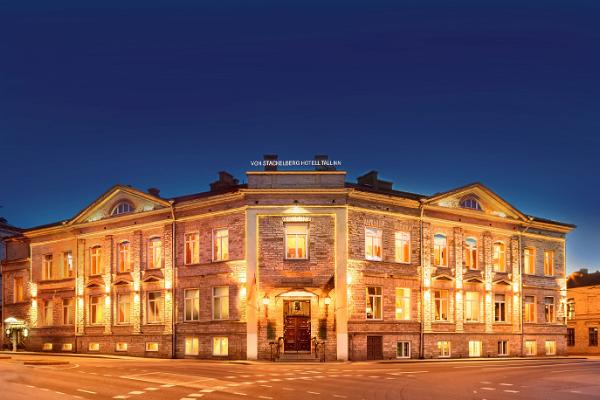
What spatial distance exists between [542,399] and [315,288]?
2217 centimetres

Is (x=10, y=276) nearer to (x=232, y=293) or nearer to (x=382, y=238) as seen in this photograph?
(x=232, y=293)

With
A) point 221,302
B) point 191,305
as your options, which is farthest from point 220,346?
point 191,305

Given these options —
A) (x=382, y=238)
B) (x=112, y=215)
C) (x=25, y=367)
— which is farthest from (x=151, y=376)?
(x=112, y=215)

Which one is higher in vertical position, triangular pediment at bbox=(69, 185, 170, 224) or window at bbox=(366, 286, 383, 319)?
triangular pediment at bbox=(69, 185, 170, 224)

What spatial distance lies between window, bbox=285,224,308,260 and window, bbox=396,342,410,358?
8614 mm

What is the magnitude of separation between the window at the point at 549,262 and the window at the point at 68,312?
35.5 metres

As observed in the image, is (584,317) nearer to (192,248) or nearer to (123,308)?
(192,248)

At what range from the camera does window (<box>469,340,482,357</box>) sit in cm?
4981

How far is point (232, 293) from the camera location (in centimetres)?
4406

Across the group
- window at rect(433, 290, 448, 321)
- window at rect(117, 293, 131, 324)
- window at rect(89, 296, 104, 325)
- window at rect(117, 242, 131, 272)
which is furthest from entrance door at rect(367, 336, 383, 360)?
window at rect(89, 296, 104, 325)

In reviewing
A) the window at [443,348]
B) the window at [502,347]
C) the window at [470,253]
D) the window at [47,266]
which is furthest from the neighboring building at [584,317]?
the window at [47,266]

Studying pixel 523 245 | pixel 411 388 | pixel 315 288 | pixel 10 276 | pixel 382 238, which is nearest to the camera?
pixel 411 388

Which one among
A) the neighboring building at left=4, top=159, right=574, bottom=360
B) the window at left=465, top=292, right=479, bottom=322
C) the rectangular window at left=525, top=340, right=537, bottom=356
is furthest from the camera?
the rectangular window at left=525, top=340, right=537, bottom=356

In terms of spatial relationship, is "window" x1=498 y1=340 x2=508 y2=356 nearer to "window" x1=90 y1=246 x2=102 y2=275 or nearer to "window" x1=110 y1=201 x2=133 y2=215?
"window" x1=110 y1=201 x2=133 y2=215
